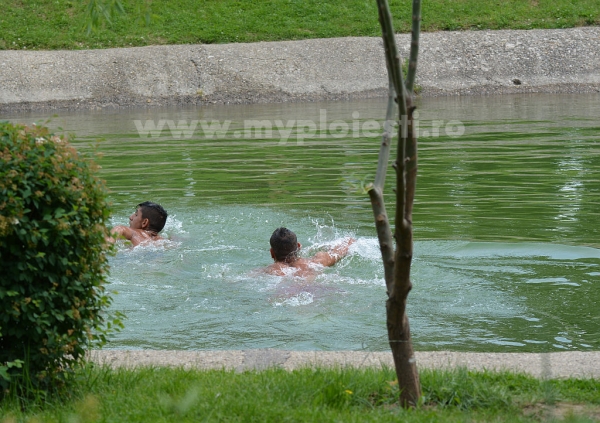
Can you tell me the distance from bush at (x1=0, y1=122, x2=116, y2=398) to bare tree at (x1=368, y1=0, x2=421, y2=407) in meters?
1.62

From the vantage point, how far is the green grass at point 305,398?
14.7ft

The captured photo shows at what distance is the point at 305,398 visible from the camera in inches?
187

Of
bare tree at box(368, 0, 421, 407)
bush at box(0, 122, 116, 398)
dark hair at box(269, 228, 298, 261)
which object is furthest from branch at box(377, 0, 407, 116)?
dark hair at box(269, 228, 298, 261)

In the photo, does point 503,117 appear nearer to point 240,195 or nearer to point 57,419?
point 240,195

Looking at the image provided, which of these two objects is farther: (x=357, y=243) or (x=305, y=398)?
(x=357, y=243)

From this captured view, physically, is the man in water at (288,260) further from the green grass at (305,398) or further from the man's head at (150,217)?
the green grass at (305,398)

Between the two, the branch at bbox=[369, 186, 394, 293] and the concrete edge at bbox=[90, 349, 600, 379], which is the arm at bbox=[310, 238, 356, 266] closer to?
the concrete edge at bbox=[90, 349, 600, 379]

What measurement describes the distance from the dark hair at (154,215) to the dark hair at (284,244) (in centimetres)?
206

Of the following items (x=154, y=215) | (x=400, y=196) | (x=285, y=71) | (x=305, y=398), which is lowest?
Result: (x=305, y=398)

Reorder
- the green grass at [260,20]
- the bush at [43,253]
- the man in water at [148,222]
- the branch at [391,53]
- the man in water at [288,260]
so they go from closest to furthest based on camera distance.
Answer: the branch at [391,53], the bush at [43,253], the man in water at [288,260], the man in water at [148,222], the green grass at [260,20]

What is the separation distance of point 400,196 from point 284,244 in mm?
4735

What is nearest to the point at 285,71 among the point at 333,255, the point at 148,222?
the point at 148,222

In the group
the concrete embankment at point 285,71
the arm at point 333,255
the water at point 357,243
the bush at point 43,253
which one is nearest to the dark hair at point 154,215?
the water at point 357,243

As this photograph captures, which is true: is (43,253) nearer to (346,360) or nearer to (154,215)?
(346,360)
